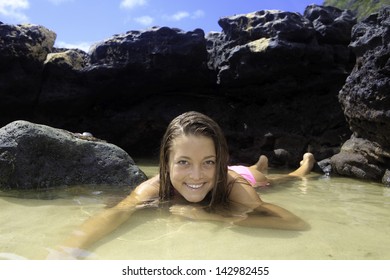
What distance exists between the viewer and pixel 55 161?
448 cm

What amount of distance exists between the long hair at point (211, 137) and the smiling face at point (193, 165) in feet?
0.12

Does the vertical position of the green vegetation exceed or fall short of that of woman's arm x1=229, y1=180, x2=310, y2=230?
it exceeds it

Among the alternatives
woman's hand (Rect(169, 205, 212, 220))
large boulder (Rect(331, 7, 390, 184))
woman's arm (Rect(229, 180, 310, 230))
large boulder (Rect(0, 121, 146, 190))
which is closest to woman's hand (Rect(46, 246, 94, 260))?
woman's hand (Rect(169, 205, 212, 220))

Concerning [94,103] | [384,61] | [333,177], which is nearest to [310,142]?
[333,177]

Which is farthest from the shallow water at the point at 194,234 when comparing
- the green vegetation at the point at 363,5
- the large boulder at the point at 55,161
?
the green vegetation at the point at 363,5

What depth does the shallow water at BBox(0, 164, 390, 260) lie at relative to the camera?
6.47 feet

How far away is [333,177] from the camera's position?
5840mm

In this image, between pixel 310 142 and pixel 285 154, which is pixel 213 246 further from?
pixel 310 142

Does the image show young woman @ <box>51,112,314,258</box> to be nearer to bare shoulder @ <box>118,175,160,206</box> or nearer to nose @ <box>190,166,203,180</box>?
nose @ <box>190,166,203,180</box>

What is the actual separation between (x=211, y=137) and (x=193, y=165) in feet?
0.89

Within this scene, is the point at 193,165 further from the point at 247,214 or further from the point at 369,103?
the point at 369,103

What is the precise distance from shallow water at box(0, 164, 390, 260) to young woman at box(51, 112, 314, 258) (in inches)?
5.3

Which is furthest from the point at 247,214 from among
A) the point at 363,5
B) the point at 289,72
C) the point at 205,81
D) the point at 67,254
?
the point at 363,5

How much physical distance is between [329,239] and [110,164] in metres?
3.13
